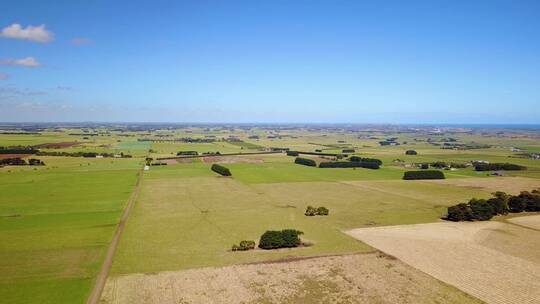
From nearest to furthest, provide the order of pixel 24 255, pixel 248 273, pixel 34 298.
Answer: pixel 34 298, pixel 248 273, pixel 24 255

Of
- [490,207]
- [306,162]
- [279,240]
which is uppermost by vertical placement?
[490,207]

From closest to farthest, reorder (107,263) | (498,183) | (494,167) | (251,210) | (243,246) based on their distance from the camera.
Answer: (107,263) → (243,246) → (251,210) → (498,183) → (494,167)

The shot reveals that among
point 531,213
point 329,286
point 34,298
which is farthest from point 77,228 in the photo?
point 531,213

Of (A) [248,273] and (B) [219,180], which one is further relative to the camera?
(B) [219,180]

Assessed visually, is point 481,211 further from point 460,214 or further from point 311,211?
point 311,211

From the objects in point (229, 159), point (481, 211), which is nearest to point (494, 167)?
point (481, 211)

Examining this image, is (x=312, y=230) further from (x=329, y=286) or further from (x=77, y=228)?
(x=77, y=228)

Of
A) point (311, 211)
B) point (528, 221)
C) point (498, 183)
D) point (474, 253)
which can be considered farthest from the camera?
point (498, 183)

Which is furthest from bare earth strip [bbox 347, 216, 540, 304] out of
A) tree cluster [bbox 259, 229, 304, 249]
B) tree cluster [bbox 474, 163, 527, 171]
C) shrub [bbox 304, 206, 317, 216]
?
tree cluster [bbox 474, 163, 527, 171]
